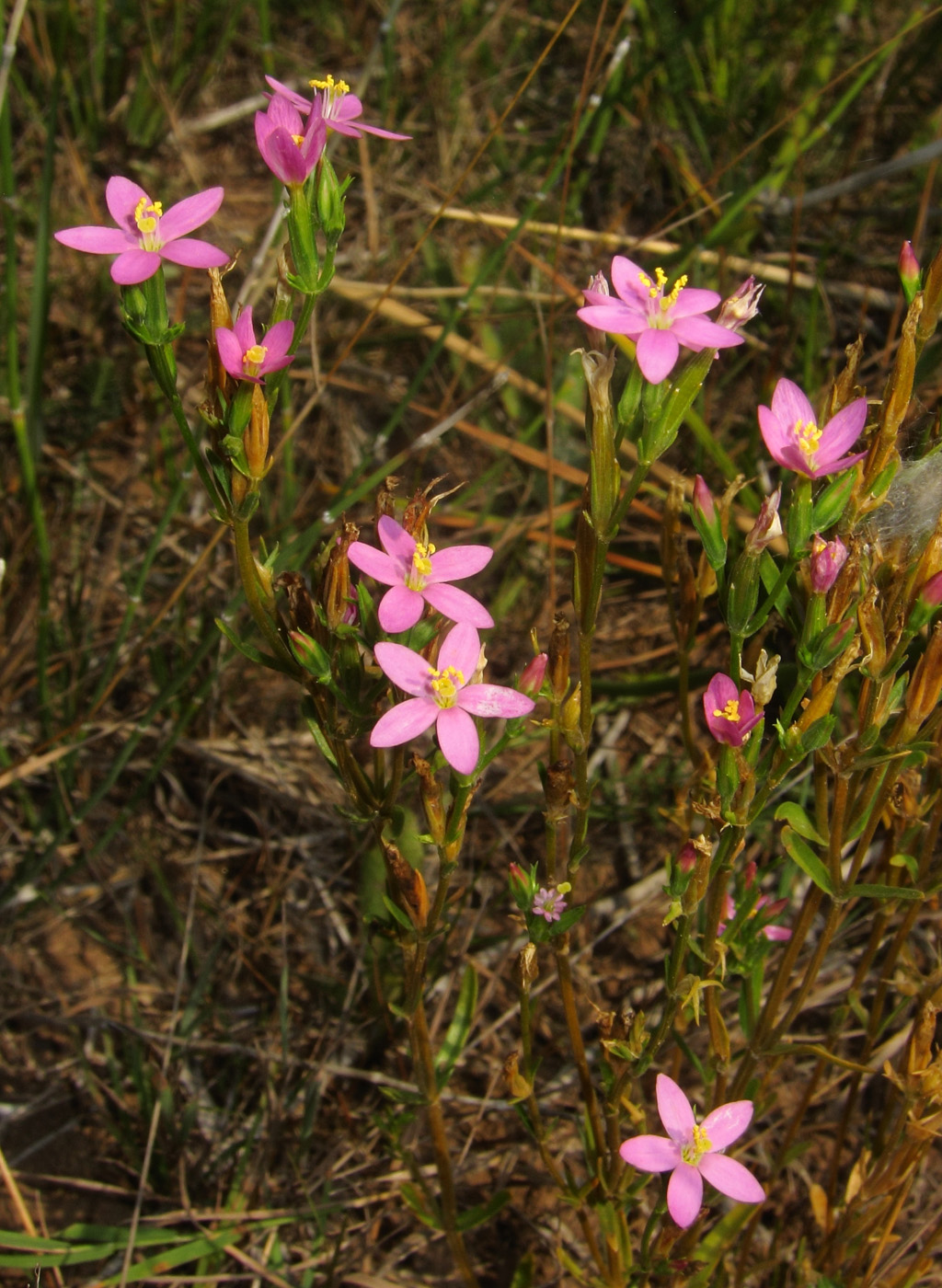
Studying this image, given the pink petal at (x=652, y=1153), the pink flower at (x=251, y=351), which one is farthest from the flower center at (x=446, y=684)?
the pink petal at (x=652, y=1153)

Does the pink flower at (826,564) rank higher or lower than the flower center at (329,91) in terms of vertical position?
lower

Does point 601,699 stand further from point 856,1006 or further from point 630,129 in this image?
point 630,129

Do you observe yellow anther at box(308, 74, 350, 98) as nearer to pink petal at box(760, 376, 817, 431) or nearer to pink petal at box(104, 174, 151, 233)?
pink petal at box(104, 174, 151, 233)

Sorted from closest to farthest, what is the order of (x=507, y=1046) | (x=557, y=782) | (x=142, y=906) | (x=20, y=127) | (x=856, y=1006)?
(x=557, y=782), (x=856, y=1006), (x=507, y=1046), (x=142, y=906), (x=20, y=127)

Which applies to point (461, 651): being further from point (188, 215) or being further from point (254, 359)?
point (188, 215)

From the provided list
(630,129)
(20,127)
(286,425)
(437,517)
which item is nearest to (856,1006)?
(437,517)

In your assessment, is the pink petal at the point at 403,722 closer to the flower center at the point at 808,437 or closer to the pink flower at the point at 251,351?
the pink flower at the point at 251,351

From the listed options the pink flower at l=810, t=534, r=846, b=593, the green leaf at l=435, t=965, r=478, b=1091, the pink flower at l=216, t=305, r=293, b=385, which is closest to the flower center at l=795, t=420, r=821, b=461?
the pink flower at l=810, t=534, r=846, b=593
